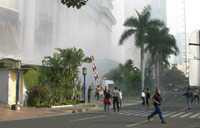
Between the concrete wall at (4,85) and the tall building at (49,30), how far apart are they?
28.1 meters

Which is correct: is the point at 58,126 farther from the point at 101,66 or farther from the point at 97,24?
the point at 97,24

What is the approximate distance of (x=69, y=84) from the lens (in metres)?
21.3

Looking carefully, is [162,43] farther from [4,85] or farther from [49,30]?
[4,85]

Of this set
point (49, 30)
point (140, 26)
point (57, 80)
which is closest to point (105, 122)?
point (57, 80)

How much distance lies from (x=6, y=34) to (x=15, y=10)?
5578 mm

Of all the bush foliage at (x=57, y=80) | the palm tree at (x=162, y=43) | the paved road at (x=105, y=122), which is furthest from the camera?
the palm tree at (x=162, y=43)

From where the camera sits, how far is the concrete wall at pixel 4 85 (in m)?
19.6

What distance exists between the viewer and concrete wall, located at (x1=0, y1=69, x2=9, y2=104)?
1959cm

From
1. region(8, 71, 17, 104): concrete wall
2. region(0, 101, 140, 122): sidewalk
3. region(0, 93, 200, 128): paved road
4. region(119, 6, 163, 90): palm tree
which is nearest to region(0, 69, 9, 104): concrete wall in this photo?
region(8, 71, 17, 104): concrete wall

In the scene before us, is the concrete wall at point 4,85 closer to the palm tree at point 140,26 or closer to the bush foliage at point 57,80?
the bush foliage at point 57,80

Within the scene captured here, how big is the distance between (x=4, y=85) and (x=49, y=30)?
41.3 m

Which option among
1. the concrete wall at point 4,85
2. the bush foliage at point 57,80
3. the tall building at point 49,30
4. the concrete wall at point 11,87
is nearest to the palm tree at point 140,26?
the bush foliage at point 57,80

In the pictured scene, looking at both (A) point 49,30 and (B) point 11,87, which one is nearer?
(B) point 11,87

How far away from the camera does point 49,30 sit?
196ft
